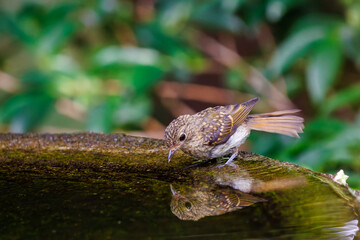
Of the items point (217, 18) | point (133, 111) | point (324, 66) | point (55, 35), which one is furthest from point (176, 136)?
point (217, 18)

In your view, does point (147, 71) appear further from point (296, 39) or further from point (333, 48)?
point (333, 48)

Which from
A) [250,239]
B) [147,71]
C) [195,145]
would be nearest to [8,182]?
[195,145]

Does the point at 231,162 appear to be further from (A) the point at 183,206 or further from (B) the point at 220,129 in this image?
(A) the point at 183,206

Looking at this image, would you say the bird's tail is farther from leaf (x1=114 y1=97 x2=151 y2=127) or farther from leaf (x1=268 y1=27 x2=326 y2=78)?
leaf (x1=114 y1=97 x2=151 y2=127)

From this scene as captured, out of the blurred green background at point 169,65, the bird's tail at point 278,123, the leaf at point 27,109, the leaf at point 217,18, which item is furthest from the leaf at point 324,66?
the leaf at point 27,109

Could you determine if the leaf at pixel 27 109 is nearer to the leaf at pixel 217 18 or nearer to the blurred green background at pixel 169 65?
the blurred green background at pixel 169 65

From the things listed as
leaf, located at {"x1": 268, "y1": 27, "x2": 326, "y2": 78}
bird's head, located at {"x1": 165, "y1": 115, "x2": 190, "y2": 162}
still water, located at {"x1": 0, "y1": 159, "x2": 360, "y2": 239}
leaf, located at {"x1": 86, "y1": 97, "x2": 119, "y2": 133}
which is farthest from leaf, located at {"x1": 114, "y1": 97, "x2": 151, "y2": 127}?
still water, located at {"x1": 0, "y1": 159, "x2": 360, "y2": 239}
